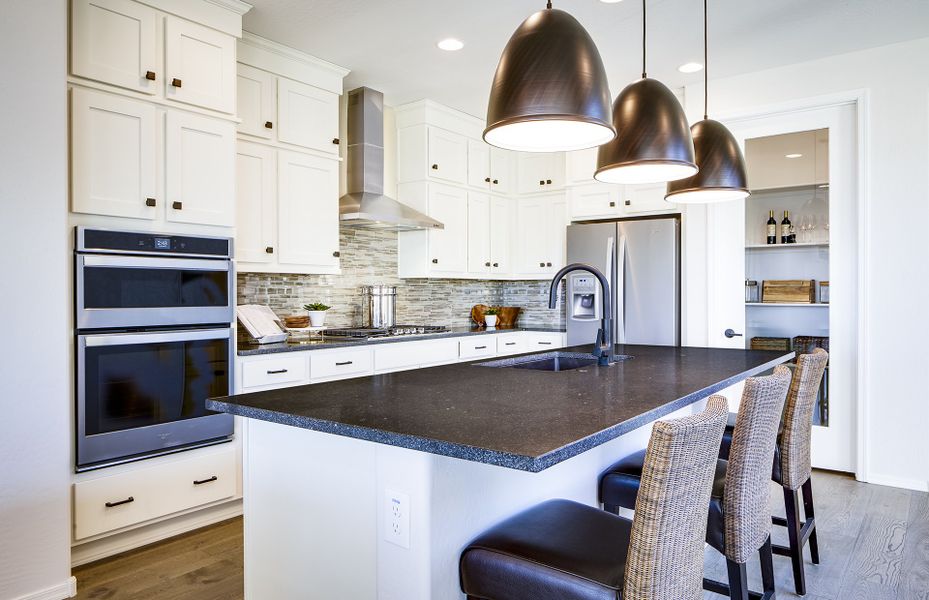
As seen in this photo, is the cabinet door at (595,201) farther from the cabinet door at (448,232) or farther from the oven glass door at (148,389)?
the oven glass door at (148,389)

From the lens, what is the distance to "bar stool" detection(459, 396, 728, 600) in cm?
113

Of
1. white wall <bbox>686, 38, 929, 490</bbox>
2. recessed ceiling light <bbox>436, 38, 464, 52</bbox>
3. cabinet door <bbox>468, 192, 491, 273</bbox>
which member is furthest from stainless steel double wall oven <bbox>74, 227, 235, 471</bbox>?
white wall <bbox>686, 38, 929, 490</bbox>

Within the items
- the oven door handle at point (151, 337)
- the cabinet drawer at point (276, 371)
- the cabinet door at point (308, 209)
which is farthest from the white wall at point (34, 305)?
the cabinet door at point (308, 209)

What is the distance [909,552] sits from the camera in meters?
2.71

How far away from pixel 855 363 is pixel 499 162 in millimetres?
3191

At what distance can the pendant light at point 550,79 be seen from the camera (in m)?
1.60

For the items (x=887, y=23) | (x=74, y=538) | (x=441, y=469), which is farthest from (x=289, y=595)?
(x=887, y=23)

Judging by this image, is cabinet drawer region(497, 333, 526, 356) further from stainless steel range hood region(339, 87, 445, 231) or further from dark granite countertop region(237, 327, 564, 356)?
stainless steel range hood region(339, 87, 445, 231)

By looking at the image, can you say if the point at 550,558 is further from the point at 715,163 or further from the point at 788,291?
the point at 788,291

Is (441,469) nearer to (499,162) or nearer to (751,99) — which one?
(751,99)

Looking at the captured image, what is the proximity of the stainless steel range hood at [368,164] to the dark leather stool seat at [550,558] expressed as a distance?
3.02m

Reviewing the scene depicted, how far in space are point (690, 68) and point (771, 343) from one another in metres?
1.96

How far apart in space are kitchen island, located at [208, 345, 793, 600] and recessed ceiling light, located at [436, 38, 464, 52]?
2.41 meters

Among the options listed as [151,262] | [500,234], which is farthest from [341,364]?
[500,234]
